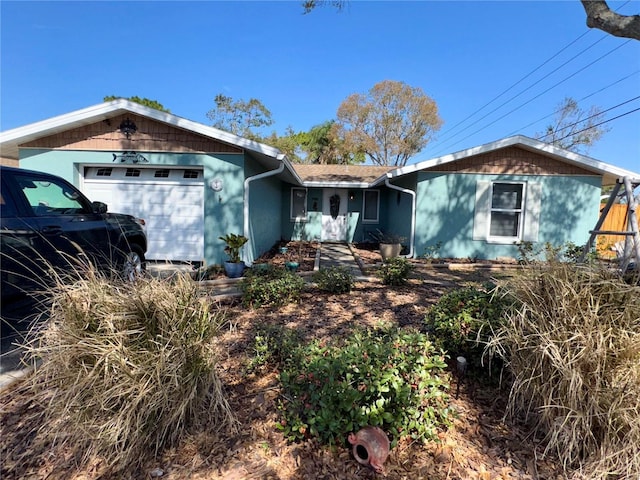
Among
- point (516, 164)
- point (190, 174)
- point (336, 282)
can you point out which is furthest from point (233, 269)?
point (516, 164)

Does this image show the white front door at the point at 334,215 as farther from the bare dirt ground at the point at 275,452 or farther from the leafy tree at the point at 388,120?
the leafy tree at the point at 388,120

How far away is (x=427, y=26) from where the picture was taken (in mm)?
8992

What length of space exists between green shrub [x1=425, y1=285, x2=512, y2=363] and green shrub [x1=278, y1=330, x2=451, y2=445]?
60cm

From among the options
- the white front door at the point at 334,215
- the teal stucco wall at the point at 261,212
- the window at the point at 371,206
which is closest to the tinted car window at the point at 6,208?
the teal stucco wall at the point at 261,212

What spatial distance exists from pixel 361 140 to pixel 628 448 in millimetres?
30066

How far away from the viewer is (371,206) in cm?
1380

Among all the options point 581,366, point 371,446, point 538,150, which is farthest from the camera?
point 538,150

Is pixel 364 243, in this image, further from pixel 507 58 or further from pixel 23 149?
pixel 23 149

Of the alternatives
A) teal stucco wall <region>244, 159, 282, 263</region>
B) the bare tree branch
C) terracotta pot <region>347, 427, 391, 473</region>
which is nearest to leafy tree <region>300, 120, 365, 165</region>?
teal stucco wall <region>244, 159, 282, 263</region>

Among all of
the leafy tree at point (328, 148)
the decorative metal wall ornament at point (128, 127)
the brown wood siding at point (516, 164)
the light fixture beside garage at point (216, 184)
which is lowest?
the light fixture beside garage at point (216, 184)

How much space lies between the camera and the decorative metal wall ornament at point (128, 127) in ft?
23.8

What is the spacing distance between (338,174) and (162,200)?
8094 mm

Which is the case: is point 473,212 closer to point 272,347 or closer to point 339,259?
point 339,259

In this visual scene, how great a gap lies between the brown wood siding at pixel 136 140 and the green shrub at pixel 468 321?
5953 mm
